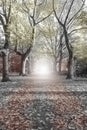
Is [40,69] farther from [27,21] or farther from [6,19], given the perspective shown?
[6,19]

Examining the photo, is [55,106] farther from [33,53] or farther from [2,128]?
[33,53]

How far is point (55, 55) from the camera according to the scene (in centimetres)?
7144

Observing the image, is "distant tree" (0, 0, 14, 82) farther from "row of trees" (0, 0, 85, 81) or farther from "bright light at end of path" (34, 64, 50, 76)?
"bright light at end of path" (34, 64, 50, 76)

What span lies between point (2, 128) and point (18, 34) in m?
30.4

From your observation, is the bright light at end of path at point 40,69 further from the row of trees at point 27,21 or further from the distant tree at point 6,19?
the distant tree at point 6,19

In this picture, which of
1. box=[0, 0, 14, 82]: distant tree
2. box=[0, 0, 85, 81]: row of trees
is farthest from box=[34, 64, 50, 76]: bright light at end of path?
box=[0, 0, 14, 82]: distant tree

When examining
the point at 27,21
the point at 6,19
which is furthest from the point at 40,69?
the point at 6,19

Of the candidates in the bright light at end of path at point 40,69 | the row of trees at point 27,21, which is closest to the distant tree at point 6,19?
the row of trees at point 27,21

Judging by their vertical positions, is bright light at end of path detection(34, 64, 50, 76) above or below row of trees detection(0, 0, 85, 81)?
below

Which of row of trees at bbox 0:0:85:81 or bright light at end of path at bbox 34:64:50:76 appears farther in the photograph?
bright light at end of path at bbox 34:64:50:76

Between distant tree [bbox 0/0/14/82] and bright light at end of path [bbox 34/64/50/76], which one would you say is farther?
bright light at end of path [bbox 34/64/50/76]

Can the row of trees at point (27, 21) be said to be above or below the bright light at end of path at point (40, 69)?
above

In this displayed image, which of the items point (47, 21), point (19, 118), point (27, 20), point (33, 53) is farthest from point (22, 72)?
point (19, 118)

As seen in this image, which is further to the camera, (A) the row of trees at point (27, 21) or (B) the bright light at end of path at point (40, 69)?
(B) the bright light at end of path at point (40, 69)
